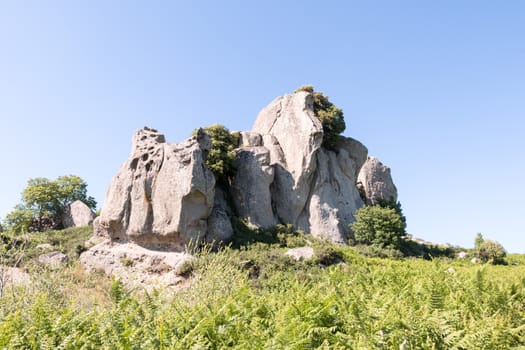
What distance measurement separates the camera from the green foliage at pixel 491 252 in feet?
97.1

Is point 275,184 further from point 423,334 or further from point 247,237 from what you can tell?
point 423,334

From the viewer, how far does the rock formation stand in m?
22.2

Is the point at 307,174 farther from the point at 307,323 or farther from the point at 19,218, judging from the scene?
the point at 19,218

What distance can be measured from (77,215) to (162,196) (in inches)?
676

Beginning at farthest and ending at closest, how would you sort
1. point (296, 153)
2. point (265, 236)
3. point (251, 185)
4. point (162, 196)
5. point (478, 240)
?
point (478, 240) → point (296, 153) → point (251, 185) → point (265, 236) → point (162, 196)

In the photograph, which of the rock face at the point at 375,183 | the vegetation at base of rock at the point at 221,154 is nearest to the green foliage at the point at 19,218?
the vegetation at base of rock at the point at 221,154

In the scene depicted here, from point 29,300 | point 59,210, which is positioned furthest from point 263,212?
point 59,210

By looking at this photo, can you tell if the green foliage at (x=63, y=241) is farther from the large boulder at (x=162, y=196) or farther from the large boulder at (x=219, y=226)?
the large boulder at (x=219, y=226)

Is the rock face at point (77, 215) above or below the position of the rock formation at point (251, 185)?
below

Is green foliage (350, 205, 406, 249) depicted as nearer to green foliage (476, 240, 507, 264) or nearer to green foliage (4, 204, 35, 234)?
green foliage (476, 240, 507, 264)

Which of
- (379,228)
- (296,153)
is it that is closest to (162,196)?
(296,153)

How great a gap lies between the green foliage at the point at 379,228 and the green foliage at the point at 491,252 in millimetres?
6873

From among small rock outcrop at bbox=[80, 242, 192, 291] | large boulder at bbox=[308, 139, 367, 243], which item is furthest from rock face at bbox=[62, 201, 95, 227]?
large boulder at bbox=[308, 139, 367, 243]

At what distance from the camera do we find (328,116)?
33469mm
